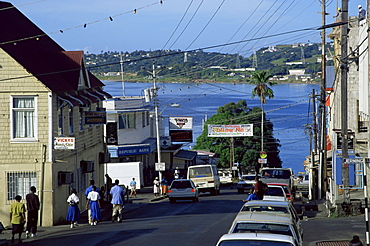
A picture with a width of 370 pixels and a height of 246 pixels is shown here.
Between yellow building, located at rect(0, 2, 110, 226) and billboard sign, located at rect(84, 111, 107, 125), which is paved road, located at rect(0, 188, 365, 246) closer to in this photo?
yellow building, located at rect(0, 2, 110, 226)

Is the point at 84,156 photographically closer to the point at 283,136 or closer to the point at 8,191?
the point at 8,191

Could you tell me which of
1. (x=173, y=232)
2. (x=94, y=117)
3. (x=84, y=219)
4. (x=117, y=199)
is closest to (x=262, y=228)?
(x=173, y=232)

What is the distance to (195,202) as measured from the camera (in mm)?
34062

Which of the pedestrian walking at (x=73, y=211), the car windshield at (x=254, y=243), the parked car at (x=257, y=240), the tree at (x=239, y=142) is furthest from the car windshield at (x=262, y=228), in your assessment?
the tree at (x=239, y=142)

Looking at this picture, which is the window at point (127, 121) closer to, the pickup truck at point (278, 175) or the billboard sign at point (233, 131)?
the billboard sign at point (233, 131)

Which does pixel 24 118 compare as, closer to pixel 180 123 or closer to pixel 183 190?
pixel 183 190

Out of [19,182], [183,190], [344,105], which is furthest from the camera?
[183,190]

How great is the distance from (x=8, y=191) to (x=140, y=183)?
82.0 ft

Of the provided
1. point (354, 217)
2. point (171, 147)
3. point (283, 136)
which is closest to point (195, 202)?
point (354, 217)

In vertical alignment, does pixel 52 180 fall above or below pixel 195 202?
above

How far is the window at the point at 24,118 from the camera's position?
23.5 meters

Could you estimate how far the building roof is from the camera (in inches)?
934

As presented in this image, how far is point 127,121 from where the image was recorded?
55406 mm

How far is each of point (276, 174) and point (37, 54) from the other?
53.0 feet
